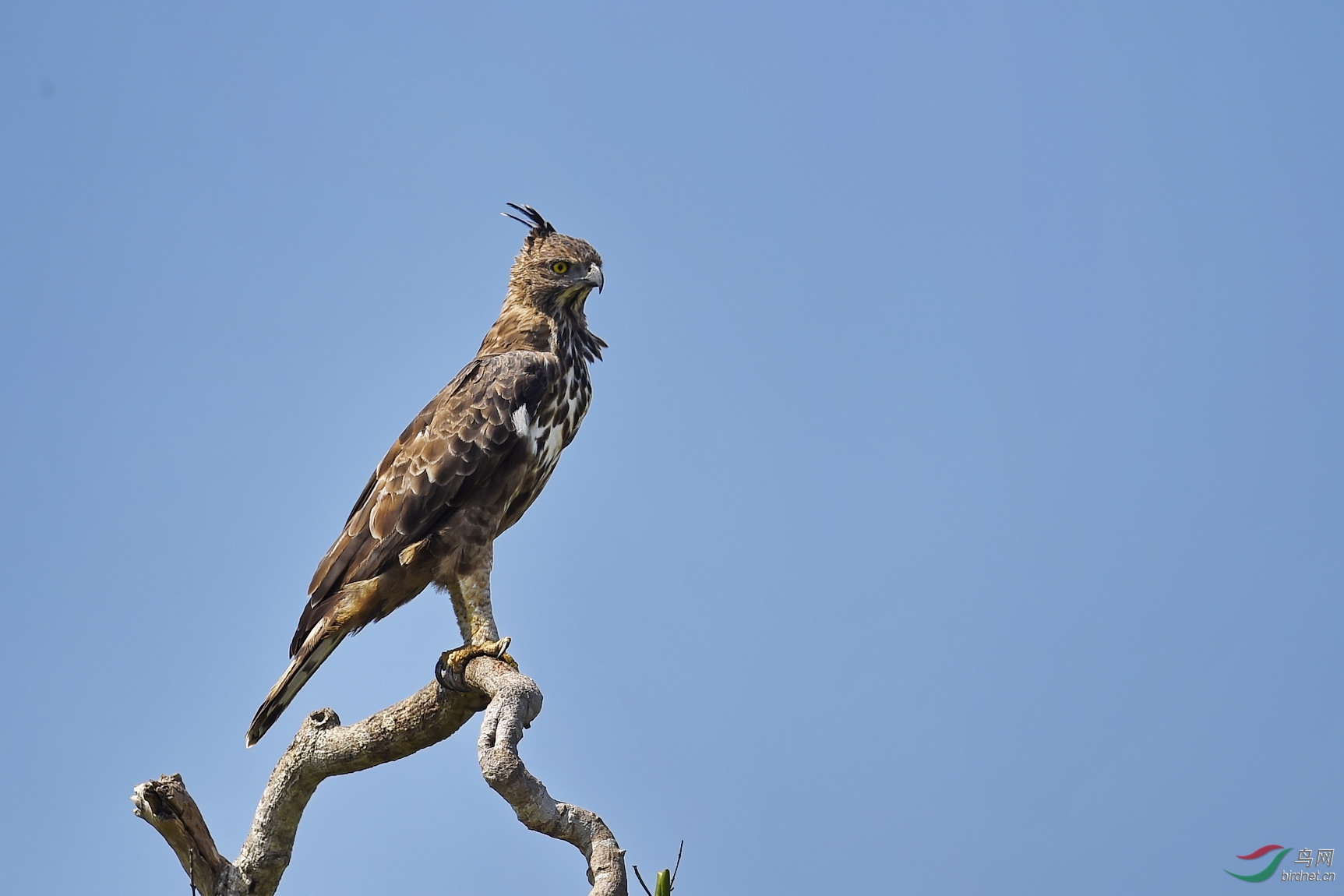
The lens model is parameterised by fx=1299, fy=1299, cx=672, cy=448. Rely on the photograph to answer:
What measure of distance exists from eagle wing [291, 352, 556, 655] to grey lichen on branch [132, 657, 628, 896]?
0.66 metres

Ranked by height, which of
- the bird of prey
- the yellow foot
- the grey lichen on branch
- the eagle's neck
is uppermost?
the eagle's neck

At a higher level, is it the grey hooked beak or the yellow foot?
the grey hooked beak

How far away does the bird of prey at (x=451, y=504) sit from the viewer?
638 centimetres

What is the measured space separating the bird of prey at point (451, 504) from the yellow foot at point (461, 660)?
0.4 inches

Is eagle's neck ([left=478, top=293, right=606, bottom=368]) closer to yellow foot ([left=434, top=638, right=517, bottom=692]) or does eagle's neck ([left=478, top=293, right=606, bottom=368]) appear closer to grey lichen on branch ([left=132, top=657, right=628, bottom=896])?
yellow foot ([left=434, top=638, right=517, bottom=692])

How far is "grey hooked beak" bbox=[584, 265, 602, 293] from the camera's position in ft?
24.5

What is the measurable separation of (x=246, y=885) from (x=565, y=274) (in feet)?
11.9

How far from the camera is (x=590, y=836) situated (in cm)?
475

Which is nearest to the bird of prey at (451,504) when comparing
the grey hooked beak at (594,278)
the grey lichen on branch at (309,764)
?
the grey lichen on branch at (309,764)

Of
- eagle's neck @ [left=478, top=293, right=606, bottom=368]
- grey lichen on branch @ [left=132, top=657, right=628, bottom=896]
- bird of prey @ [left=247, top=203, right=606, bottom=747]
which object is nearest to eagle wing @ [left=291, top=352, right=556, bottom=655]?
bird of prey @ [left=247, top=203, right=606, bottom=747]

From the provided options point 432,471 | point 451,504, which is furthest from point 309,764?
point 432,471

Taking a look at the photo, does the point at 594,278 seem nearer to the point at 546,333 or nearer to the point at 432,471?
the point at 546,333

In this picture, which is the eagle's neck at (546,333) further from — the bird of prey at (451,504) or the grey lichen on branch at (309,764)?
the grey lichen on branch at (309,764)

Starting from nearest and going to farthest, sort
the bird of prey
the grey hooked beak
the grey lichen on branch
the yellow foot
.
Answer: the grey lichen on branch < the yellow foot < the bird of prey < the grey hooked beak
